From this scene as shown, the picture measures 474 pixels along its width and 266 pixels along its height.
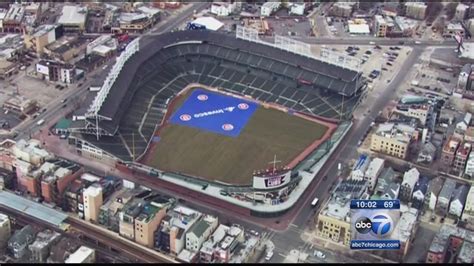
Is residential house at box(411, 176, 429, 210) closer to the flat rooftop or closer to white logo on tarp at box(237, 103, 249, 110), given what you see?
white logo on tarp at box(237, 103, 249, 110)

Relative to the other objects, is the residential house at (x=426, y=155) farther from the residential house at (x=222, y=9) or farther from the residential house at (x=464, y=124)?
the residential house at (x=222, y=9)

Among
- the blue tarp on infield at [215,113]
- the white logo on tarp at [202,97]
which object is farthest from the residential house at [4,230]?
the white logo on tarp at [202,97]

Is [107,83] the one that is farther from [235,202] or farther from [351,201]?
[351,201]

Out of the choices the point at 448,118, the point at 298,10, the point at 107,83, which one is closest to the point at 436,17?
the point at 298,10

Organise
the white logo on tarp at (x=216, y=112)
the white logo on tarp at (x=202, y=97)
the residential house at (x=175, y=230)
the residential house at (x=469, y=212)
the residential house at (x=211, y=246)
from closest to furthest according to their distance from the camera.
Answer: the residential house at (x=211, y=246), the residential house at (x=175, y=230), the residential house at (x=469, y=212), the white logo on tarp at (x=216, y=112), the white logo on tarp at (x=202, y=97)

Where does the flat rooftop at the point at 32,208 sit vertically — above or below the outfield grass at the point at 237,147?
below

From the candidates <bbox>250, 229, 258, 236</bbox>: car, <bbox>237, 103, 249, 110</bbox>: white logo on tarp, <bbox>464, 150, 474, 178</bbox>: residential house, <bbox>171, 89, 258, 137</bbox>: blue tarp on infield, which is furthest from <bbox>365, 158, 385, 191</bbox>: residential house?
<bbox>237, 103, 249, 110</bbox>: white logo on tarp
